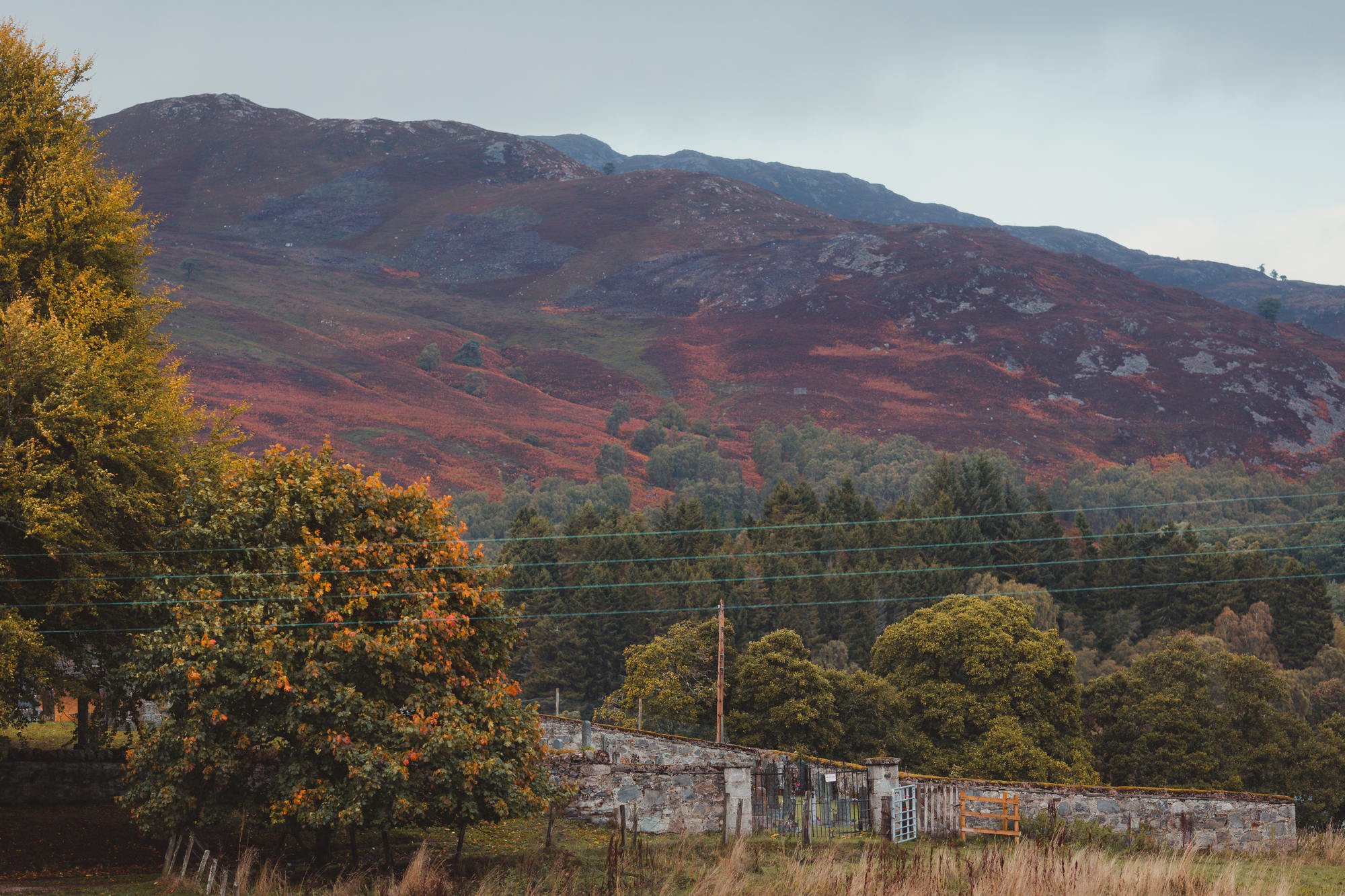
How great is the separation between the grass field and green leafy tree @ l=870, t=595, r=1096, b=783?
60.2 ft

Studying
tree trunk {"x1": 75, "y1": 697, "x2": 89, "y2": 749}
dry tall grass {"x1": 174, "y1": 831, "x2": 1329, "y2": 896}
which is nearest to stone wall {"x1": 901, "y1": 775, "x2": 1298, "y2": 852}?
dry tall grass {"x1": 174, "y1": 831, "x2": 1329, "y2": 896}

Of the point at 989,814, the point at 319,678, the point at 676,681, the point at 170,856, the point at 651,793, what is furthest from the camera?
the point at 676,681

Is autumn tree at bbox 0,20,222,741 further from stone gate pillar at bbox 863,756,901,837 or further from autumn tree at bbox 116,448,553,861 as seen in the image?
stone gate pillar at bbox 863,756,901,837

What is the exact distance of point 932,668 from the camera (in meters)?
46.1

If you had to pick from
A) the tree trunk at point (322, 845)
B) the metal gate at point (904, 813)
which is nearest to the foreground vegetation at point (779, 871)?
the tree trunk at point (322, 845)

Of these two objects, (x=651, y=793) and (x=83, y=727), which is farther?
(x=83, y=727)

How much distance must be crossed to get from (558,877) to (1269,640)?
6900 centimetres

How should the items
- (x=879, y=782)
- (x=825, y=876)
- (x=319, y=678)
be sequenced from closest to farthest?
(x=825, y=876) → (x=319, y=678) → (x=879, y=782)

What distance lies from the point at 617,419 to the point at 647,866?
18032 centimetres

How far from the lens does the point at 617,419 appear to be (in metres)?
196

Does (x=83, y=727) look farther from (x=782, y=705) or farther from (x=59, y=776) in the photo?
(x=782, y=705)

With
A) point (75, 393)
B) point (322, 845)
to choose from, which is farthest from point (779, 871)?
point (75, 393)

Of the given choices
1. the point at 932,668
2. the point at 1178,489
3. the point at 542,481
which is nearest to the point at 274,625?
the point at 932,668

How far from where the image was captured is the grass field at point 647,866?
1320 centimetres
